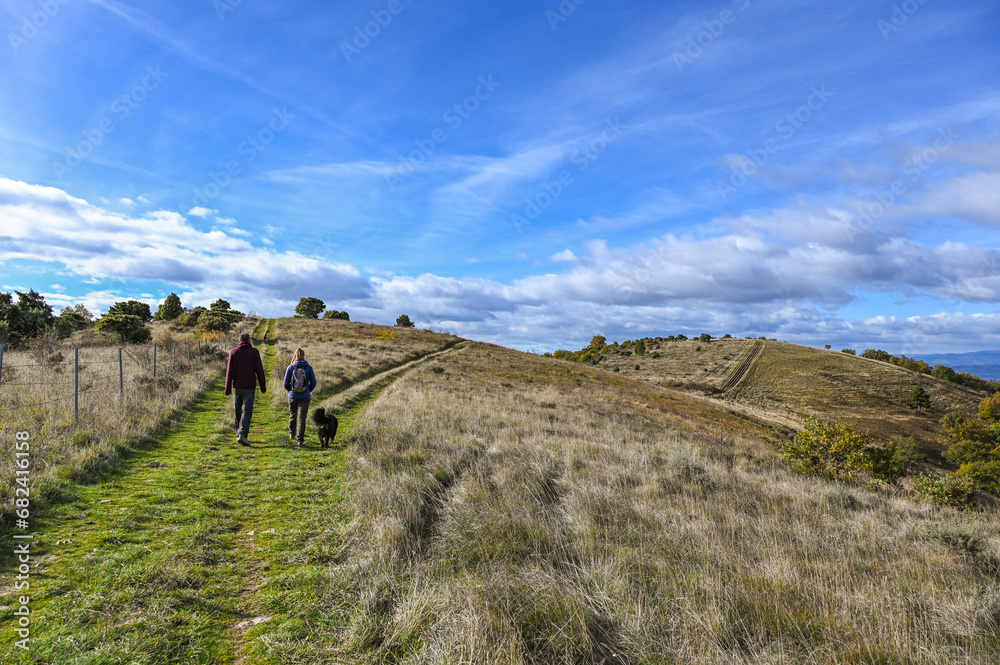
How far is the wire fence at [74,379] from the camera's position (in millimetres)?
10227

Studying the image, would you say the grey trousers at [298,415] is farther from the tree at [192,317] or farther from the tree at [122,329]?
the tree at [192,317]

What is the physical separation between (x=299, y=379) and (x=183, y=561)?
258 inches

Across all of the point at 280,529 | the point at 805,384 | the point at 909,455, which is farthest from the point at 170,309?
the point at 805,384

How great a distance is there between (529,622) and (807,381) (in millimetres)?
73315

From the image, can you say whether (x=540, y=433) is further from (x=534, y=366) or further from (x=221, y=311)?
(x=221, y=311)

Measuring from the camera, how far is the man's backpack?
433 inches

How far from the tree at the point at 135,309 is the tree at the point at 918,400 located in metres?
91.7

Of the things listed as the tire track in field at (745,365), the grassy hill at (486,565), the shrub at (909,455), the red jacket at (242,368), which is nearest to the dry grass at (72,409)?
the grassy hill at (486,565)

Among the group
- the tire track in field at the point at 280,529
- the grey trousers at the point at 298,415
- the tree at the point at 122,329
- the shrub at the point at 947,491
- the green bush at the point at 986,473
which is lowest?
the green bush at the point at 986,473

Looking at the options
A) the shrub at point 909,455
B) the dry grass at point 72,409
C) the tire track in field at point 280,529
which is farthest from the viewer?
the shrub at point 909,455

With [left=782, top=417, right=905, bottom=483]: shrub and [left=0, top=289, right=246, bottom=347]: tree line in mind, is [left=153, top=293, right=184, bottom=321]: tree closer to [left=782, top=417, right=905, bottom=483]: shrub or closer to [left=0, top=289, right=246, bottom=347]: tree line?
[left=0, top=289, right=246, bottom=347]: tree line

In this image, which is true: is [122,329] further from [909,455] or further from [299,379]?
[909,455]

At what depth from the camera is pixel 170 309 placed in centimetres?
5916

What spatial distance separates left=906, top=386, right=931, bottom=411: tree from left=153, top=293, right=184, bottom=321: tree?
310 feet
